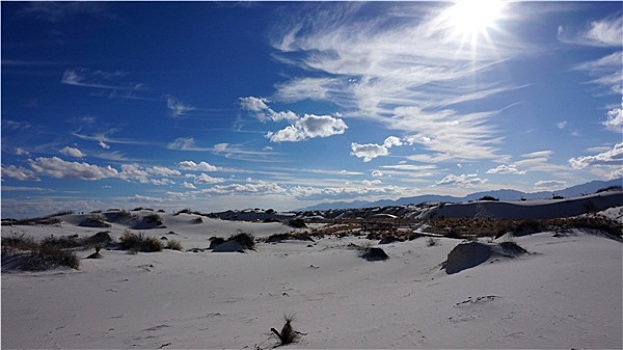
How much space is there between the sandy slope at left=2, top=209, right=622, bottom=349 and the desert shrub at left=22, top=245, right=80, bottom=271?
0.95ft

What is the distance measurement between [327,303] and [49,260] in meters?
6.94

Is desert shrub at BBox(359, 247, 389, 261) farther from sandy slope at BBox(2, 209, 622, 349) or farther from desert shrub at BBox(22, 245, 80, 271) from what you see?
desert shrub at BBox(22, 245, 80, 271)

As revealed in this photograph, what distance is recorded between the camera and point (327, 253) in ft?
45.6

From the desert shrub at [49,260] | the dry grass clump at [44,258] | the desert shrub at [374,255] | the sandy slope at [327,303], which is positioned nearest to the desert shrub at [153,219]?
the sandy slope at [327,303]

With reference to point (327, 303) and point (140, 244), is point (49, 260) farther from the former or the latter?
point (327, 303)

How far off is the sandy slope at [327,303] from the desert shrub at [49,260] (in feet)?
0.95

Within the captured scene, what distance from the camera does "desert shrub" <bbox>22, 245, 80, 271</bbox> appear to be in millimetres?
9156

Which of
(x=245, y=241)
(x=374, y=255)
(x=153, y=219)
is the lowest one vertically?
(x=374, y=255)

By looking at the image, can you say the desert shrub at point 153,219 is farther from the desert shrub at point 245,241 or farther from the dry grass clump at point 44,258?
the dry grass clump at point 44,258

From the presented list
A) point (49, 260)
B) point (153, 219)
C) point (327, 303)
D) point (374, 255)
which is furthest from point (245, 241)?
point (153, 219)

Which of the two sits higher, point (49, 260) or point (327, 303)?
point (49, 260)

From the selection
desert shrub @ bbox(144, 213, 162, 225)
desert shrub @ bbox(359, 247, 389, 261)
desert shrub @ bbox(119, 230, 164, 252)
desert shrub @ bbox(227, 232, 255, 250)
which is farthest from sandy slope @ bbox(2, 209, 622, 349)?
desert shrub @ bbox(144, 213, 162, 225)

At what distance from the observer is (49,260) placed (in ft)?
30.7

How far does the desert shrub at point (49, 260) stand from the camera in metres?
9.16
